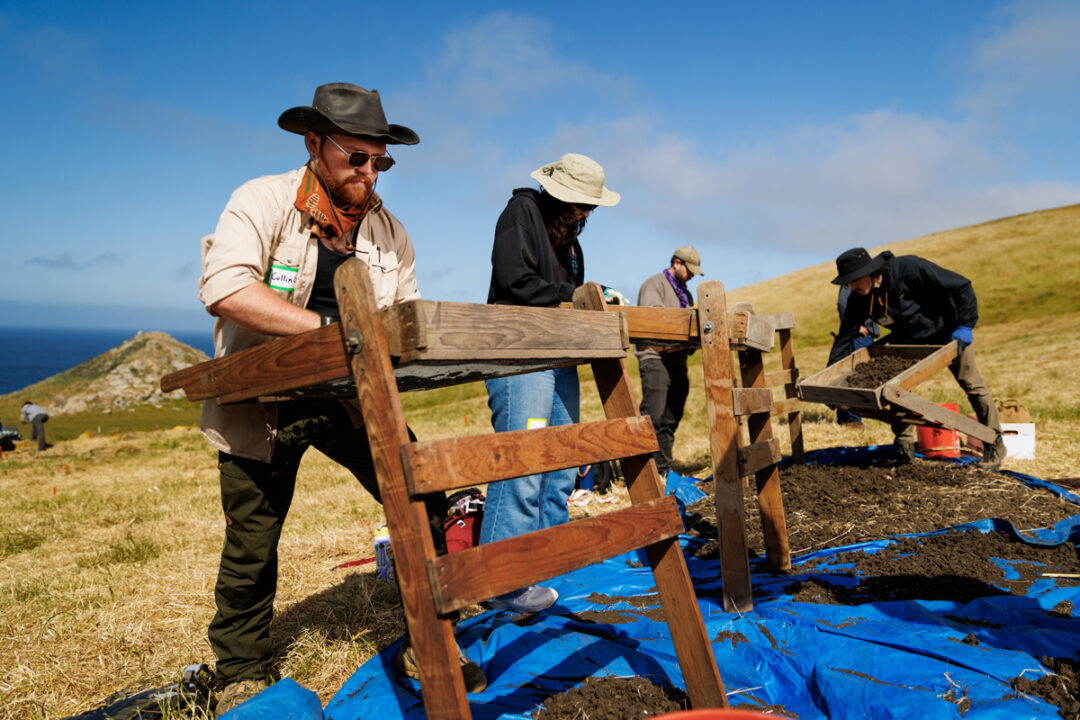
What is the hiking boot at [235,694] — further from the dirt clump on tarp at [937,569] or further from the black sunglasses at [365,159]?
the dirt clump on tarp at [937,569]

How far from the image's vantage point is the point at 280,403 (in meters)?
3.30

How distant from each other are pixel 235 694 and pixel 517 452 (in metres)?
2.02

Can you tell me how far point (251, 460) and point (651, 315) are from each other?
217 cm

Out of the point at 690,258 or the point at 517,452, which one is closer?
the point at 517,452

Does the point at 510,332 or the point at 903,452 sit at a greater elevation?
the point at 510,332

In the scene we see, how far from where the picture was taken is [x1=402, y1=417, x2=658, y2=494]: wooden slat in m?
2.00

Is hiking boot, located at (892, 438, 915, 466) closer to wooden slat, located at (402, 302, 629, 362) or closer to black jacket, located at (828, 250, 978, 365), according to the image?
black jacket, located at (828, 250, 978, 365)

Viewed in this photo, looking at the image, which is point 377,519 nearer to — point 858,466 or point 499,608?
point 499,608

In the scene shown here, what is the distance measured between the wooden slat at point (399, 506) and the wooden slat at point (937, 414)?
5821 mm

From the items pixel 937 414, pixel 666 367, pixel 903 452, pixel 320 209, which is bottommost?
pixel 903 452

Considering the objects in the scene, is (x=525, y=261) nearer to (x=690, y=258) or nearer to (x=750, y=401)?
(x=750, y=401)

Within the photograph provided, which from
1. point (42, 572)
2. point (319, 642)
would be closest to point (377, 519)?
point (42, 572)

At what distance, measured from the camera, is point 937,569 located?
162 inches

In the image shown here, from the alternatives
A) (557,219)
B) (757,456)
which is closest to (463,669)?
(757,456)
